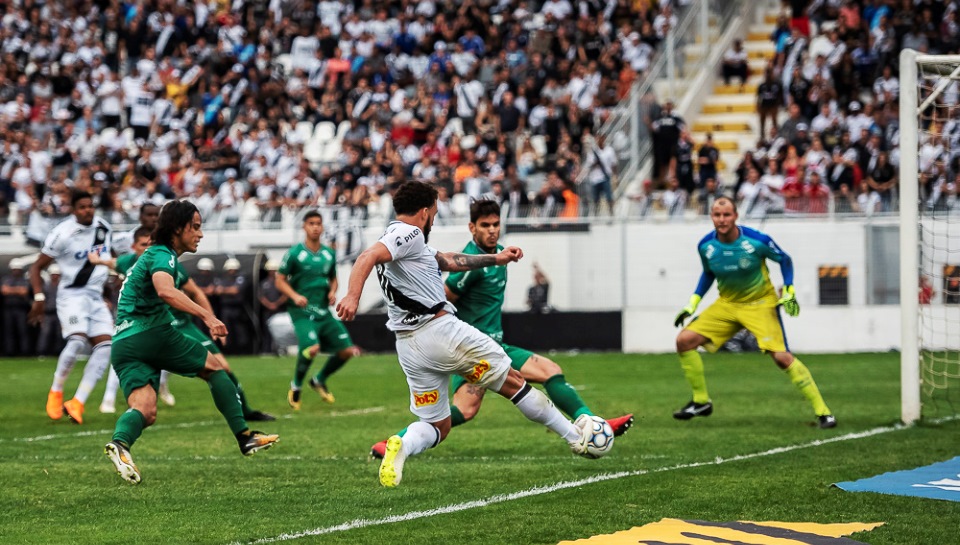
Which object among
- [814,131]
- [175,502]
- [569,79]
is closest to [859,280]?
[814,131]

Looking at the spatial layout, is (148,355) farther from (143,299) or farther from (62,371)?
(62,371)

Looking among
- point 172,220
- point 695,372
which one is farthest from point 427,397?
point 695,372

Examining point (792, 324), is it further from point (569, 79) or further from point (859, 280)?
point (569, 79)

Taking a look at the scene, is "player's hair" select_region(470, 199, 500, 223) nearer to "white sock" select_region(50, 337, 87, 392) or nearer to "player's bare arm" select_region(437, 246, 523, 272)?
"player's bare arm" select_region(437, 246, 523, 272)

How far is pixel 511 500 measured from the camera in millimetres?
8500

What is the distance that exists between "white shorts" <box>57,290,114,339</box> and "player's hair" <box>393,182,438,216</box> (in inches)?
292

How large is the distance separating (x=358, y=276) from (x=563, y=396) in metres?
2.64

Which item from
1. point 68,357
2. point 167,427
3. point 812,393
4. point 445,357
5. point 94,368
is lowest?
point 167,427

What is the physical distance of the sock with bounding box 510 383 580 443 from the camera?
9.08 meters

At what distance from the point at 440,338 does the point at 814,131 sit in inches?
823

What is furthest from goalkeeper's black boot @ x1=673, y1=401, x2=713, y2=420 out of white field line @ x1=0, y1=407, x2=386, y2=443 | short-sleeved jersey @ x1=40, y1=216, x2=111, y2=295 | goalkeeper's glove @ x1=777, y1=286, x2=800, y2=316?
short-sleeved jersey @ x1=40, y1=216, x2=111, y2=295

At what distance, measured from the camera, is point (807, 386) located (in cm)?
1332

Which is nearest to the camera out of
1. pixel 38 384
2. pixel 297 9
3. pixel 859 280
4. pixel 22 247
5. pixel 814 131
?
pixel 38 384

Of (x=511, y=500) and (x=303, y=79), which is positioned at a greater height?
(x=303, y=79)
